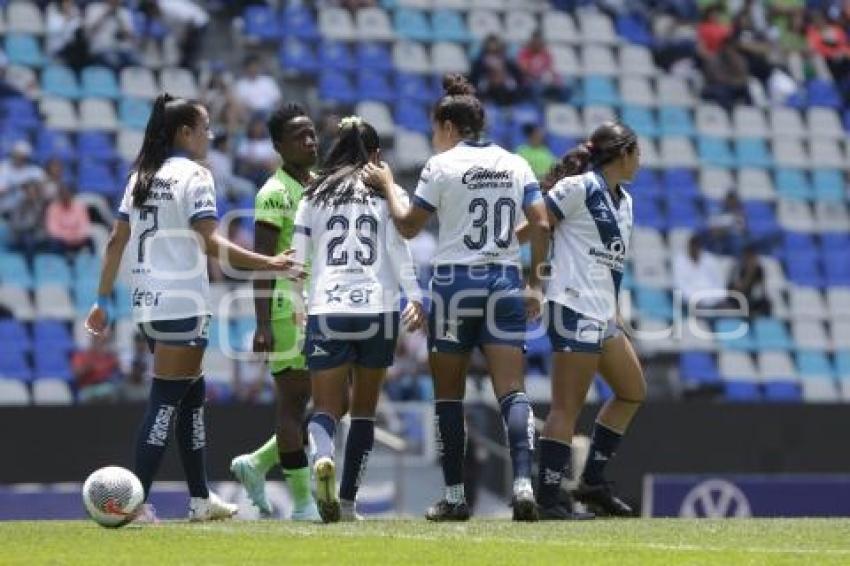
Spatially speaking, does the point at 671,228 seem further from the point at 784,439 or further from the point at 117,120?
the point at 117,120

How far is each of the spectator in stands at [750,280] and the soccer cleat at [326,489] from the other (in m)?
11.7

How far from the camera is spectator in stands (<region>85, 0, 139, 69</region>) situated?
71.5 feet

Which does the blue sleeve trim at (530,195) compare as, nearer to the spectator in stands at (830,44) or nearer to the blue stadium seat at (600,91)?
the blue stadium seat at (600,91)

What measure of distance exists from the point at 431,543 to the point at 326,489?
3.42 ft

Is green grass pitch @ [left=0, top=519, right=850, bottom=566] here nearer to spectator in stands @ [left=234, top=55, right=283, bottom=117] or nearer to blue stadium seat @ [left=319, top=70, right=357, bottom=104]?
spectator in stands @ [left=234, top=55, right=283, bottom=117]

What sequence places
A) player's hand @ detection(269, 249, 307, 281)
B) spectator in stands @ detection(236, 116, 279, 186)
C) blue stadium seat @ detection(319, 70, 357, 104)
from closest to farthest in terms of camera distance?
1. player's hand @ detection(269, 249, 307, 281)
2. spectator in stands @ detection(236, 116, 279, 186)
3. blue stadium seat @ detection(319, 70, 357, 104)

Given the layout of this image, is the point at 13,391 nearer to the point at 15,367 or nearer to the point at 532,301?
the point at 15,367

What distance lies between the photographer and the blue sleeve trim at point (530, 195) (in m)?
10.6

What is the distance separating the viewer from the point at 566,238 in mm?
10922

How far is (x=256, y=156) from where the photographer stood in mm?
20859

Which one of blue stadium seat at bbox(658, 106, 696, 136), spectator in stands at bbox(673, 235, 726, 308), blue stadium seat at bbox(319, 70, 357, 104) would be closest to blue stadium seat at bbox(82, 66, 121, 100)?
blue stadium seat at bbox(319, 70, 357, 104)

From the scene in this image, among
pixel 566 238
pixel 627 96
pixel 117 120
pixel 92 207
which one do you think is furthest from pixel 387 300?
pixel 627 96

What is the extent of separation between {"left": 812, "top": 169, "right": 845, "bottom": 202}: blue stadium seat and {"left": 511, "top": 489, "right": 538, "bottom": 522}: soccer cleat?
566 inches

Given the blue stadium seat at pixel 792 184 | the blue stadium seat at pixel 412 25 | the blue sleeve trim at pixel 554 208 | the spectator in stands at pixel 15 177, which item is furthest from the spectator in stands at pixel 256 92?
the blue sleeve trim at pixel 554 208
